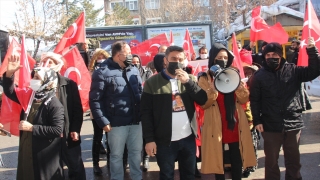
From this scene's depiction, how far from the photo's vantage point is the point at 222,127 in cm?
420

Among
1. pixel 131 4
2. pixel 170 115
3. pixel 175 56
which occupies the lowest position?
pixel 170 115

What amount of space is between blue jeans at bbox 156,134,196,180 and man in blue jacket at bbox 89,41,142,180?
2.36 feet

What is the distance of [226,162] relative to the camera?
441 centimetres

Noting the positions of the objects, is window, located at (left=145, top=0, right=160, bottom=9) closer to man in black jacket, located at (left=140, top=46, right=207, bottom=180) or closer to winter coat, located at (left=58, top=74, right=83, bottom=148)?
winter coat, located at (left=58, top=74, right=83, bottom=148)

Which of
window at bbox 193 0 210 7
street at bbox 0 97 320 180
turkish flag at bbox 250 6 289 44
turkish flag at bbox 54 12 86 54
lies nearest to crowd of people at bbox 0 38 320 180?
street at bbox 0 97 320 180

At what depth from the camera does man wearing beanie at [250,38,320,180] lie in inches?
162

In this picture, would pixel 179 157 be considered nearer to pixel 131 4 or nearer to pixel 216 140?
pixel 216 140

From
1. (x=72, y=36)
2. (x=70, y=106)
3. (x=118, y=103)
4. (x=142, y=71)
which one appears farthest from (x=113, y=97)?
(x=72, y=36)

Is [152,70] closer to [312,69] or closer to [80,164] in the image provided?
[80,164]

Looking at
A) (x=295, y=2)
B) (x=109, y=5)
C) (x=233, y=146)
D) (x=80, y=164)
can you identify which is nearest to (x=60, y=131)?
(x=80, y=164)

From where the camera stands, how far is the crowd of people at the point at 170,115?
3646mm

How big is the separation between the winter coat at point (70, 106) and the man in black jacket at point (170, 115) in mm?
939

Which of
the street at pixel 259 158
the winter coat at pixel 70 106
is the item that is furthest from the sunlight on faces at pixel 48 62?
the street at pixel 259 158

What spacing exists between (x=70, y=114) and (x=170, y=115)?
1.28m
